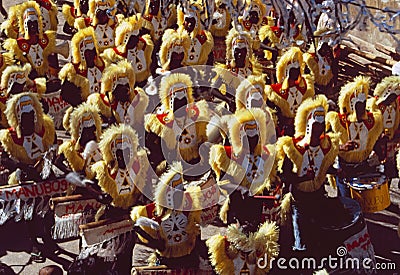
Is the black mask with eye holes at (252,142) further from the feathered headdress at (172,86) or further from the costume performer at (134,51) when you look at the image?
the costume performer at (134,51)

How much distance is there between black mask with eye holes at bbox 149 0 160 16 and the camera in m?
11.5

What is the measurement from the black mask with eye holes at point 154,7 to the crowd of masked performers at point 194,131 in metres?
0.63

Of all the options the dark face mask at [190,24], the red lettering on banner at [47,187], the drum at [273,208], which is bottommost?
the drum at [273,208]

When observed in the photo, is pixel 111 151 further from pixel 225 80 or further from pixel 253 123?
pixel 225 80

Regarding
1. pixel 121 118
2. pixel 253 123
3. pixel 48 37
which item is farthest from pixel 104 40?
pixel 253 123

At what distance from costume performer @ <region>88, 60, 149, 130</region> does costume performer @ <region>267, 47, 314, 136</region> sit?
136 cm

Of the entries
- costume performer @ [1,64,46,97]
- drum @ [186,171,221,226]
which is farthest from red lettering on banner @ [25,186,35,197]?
costume performer @ [1,64,46,97]

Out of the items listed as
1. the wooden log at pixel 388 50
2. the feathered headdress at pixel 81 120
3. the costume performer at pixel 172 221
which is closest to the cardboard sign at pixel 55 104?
the feathered headdress at pixel 81 120

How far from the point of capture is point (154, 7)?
11.6m

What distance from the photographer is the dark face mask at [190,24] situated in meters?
10.6

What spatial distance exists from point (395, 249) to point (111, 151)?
9.84 ft

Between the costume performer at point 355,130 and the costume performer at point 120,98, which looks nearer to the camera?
the costume performer at point 355,130

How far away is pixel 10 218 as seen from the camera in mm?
7824

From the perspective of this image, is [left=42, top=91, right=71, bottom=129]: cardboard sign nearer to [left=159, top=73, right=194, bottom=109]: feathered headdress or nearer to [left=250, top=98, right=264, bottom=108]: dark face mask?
[left=159, top=73, right=194, bottom=109]: feathered headdress
